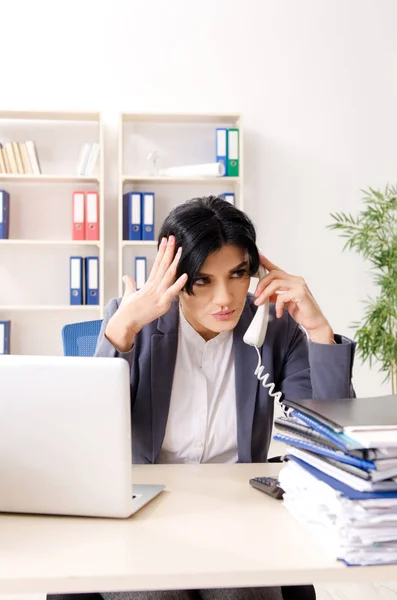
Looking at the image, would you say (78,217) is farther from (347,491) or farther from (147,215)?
(347,491)

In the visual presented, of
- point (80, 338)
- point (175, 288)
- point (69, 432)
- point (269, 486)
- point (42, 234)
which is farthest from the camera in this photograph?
point (42, 234)

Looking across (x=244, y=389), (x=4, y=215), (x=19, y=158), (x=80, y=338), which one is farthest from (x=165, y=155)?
(x=244, y=389)

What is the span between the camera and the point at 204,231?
1.60 meters

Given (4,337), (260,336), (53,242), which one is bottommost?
(4,337)

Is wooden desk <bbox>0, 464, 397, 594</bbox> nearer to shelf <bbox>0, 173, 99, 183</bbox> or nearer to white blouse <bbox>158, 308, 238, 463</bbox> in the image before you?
white blouse <bbox>158, 308, 238, 463</bbox>

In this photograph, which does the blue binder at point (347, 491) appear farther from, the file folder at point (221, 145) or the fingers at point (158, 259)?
the file folder at point (221, 145)

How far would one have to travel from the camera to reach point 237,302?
→ 64.4 inches

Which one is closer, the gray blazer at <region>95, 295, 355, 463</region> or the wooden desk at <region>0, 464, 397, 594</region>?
the wooden desk at <region>0, 464, 397, 594</region>

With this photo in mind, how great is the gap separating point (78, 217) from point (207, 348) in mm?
2601

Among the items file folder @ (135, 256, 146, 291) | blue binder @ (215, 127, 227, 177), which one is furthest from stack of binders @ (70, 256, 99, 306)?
blue binder @ (215, 127, 227, 177)

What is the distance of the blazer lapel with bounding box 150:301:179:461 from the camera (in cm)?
160

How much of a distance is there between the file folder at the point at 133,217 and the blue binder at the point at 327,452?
308 centimetres

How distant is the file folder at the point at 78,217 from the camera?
13.5 feet

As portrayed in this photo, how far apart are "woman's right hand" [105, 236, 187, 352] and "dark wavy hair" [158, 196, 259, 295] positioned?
26 millimetres
